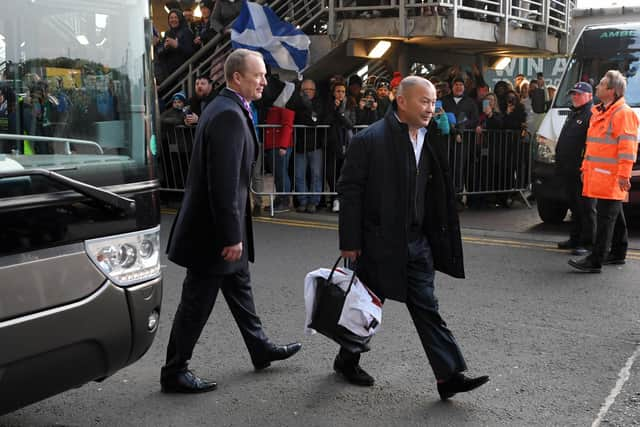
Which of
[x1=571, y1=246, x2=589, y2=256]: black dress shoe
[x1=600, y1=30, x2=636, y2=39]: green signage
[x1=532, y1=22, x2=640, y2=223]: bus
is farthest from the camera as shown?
[x1=600, y1=30, x2=636, y2=39]: green signage

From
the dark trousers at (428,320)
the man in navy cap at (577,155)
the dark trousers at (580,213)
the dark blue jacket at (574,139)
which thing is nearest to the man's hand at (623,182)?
the dark trousers at (580,213)

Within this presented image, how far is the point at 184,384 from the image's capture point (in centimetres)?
419

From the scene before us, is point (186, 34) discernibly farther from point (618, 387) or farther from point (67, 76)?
point (618, 387)

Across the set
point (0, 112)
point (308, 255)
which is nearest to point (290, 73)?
point (308, 255)

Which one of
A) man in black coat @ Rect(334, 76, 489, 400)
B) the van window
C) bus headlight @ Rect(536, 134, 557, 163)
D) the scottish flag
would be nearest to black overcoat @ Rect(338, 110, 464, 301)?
man in black coat @ Rect(334, 76, 489, 400)

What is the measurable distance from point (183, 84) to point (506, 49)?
22.5 ft

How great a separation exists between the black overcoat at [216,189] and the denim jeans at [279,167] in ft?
22.3

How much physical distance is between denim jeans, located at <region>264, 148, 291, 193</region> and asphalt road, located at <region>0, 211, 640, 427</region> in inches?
160

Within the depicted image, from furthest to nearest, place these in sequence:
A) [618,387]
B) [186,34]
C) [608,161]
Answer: [186,34] → [608,161] → [618,387]

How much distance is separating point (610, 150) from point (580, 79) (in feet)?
10.0

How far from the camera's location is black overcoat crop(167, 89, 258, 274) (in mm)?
3908

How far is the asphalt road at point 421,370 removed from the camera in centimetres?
392

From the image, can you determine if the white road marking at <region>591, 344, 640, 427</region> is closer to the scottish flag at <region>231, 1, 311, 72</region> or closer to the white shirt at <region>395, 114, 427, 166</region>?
the white shirt at <region>395, 114, 427, 166</region>

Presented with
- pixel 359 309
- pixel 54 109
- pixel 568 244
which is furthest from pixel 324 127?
pixel 54 109
